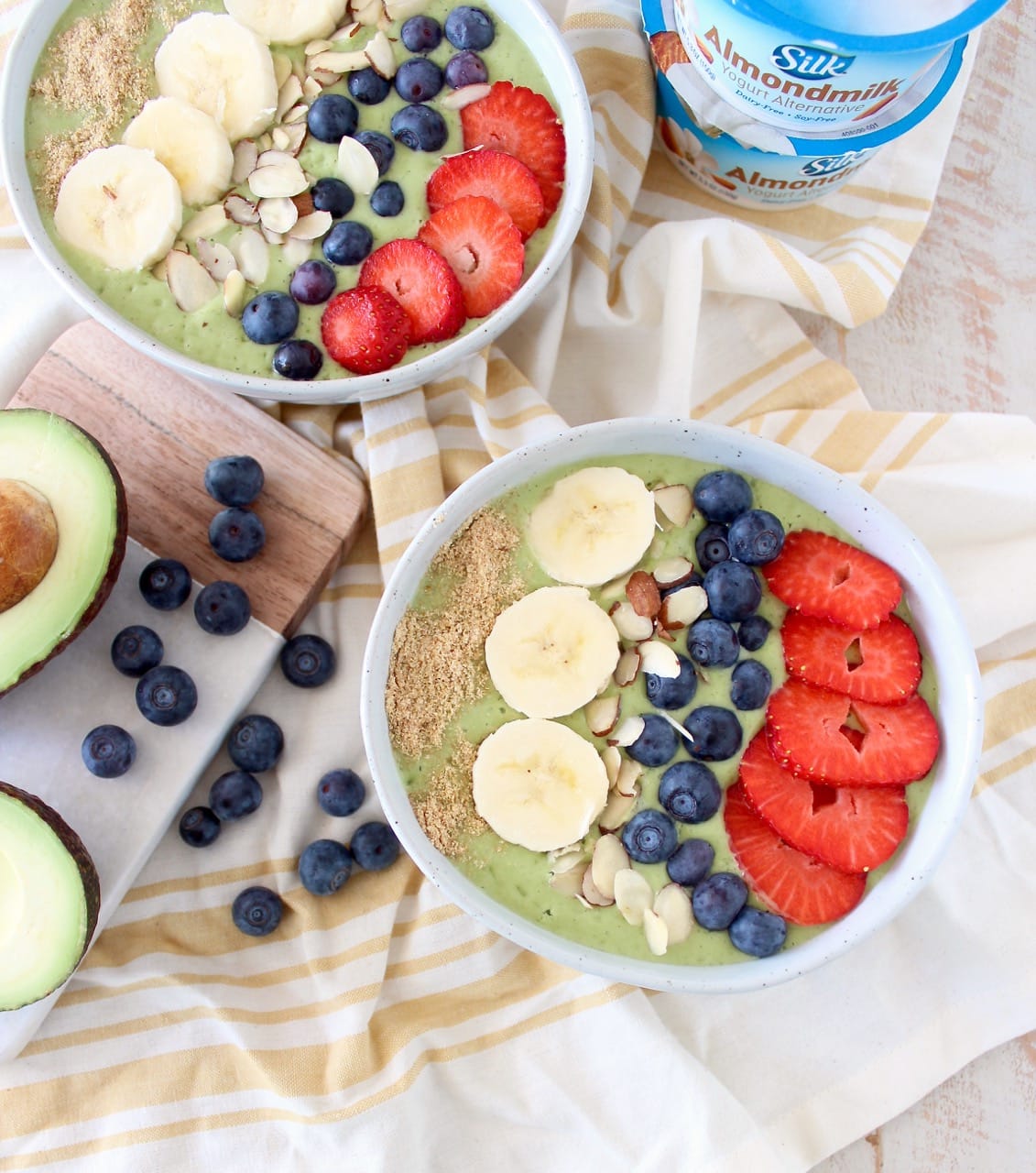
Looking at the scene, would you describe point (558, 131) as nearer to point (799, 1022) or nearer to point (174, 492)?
point (174, 492)

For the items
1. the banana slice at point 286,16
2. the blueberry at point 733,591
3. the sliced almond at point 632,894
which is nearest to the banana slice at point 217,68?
the banana slice at point 286,16

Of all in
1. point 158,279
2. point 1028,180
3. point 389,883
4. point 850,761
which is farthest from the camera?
point 1028,180

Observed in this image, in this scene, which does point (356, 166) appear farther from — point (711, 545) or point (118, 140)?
point (711, 545)

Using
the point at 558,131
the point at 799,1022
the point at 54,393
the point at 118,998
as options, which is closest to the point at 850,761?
the point at 799,1022

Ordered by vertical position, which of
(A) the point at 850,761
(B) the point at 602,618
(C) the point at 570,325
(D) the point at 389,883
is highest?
(C) the point at 570,325

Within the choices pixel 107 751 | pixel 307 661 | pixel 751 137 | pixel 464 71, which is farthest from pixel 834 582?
pixel 107 751

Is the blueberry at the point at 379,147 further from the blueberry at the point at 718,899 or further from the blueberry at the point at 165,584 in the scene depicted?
the blueberry at the point at 718,899
